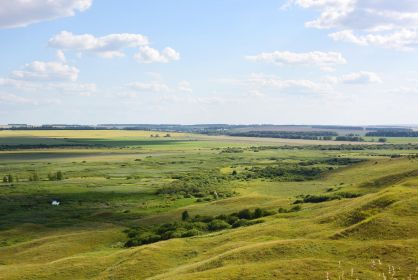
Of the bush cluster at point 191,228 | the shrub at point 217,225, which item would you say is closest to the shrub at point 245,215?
the bush cluster at point 191,228

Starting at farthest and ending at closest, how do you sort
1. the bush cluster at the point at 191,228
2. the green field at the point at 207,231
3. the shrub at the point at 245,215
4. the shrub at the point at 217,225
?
the shrub at the point at 245,215 → the shrub at the point at 217,225 → the bush cluster at the point at 191,228 → the green field at the point at 207,231

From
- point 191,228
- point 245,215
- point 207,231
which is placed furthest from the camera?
point 245,215

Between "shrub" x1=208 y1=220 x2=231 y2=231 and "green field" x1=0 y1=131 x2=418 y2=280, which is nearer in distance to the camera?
"green field" x1=0 y1=131 x2=418 y2=280

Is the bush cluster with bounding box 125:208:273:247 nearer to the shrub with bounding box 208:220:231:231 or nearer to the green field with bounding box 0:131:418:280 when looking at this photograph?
the shrub with bounding box 208:220:231:231

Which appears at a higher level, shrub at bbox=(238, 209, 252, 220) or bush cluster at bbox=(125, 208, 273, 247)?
shrub at bbox=(238, 209, 252, 220)

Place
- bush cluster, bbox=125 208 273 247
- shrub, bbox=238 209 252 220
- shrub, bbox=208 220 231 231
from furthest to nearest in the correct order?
shrub, bbox=238 209 252 220 < shrub, bbox=208 220 231 231 < bush cluster, bbox=125 208 273 247

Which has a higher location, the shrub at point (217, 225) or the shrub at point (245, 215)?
the shrub at point (245, 215)

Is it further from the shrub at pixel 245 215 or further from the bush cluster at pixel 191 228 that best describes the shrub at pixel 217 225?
the shrub at pixel 245 215

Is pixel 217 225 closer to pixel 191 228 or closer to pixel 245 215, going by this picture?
pixel 191 228

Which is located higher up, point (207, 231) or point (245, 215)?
point (245, 215)

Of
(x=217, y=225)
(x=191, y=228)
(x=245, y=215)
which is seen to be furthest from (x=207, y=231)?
(x=245, y=215)

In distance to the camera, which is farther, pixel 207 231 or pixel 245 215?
pixel 245 215

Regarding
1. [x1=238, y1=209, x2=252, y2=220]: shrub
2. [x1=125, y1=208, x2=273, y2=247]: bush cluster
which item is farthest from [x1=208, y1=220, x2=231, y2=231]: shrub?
[x1=238, y1=209, x2=252, y2=220]: shrub

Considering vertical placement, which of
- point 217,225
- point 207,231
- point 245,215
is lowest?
point 207,231
